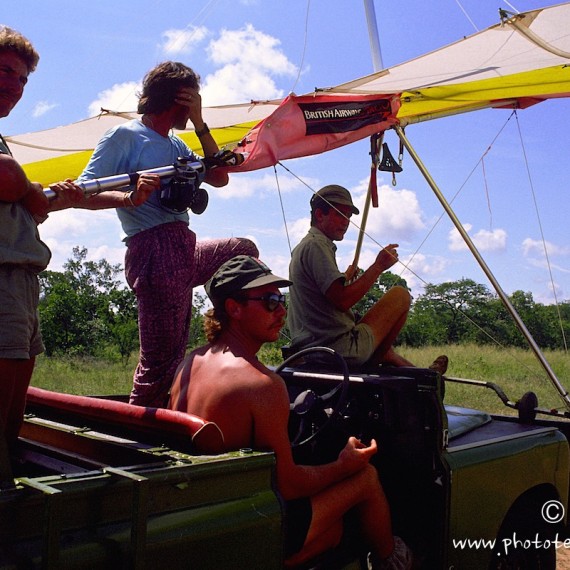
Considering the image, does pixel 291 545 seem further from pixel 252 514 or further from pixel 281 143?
pixel 281 143

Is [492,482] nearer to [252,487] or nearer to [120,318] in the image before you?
[252,487]

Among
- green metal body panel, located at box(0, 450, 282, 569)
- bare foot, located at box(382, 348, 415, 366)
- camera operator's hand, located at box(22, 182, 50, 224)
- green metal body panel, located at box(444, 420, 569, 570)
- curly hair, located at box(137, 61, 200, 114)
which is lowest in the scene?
green metal body panel, located at box(444, 420, 569, 570)

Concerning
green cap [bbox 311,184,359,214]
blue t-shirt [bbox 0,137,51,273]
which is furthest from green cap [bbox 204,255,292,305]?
green cap [bbox 311,184,359,214]

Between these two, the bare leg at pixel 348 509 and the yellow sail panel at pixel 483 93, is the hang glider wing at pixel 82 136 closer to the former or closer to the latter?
the yellow sail panel at pixel 483 93

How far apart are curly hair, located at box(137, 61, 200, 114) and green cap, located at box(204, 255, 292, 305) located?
1001 millimetres

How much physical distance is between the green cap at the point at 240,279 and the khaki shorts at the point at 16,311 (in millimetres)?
711

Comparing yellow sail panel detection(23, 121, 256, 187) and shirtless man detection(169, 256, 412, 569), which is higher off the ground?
yellow sail panel detection(23, 121, 256, 187)

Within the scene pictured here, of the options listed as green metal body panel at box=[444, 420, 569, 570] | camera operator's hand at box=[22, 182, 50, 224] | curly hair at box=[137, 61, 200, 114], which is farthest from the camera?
curly hair at box=[137, 61, 200, 114]

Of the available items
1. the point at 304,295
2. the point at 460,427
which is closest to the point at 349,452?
the point at 460,427

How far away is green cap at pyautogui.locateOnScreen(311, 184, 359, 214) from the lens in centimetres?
464

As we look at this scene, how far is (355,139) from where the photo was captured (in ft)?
16.6

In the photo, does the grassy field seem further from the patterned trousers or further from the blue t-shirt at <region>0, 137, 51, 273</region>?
the blue t-shirt at <region>0, 137, 51, 273</region>

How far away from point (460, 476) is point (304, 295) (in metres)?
1.81

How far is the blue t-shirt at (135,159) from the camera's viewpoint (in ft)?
10.3
